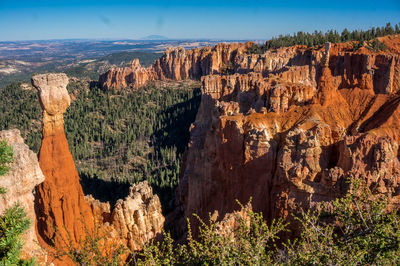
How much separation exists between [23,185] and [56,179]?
7.75 m

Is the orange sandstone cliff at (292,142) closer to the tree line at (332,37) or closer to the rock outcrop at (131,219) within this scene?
the rock outcrop at (131,219)

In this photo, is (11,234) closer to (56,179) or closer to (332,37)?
(56,179)

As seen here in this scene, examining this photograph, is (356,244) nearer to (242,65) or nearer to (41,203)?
(41,203)

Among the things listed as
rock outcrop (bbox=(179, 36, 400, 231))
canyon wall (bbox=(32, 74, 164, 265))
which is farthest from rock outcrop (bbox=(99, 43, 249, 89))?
canyon wall (bbox=(32, 74, 164, 265))

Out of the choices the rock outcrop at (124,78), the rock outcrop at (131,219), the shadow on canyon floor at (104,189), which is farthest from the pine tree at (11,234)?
the rock outcrop at (124,78)

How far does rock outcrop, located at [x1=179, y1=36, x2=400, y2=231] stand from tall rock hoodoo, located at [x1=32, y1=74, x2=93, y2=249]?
10.8 meters

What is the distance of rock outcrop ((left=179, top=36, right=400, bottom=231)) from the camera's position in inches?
662

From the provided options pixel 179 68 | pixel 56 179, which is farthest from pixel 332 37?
pixel 56 179

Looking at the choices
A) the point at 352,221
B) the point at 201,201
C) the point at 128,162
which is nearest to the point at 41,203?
the point at 201,201

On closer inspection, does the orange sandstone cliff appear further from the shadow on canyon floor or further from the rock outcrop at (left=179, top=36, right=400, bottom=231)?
the shadow on canyon floor

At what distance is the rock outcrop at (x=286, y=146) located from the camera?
1681cm

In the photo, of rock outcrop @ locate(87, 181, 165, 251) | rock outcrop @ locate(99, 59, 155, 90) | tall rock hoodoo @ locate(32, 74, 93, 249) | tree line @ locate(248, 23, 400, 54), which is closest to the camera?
tall rock hoodoo @ locate(32, 74, 93, 249)

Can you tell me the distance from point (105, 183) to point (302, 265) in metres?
42.7

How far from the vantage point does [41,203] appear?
704 inches
